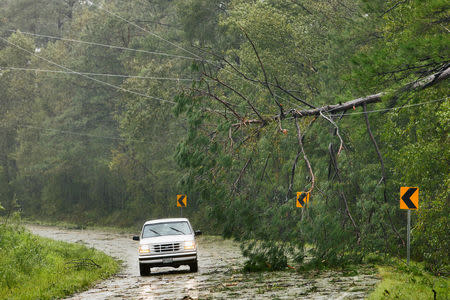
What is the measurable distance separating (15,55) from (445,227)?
54.0m

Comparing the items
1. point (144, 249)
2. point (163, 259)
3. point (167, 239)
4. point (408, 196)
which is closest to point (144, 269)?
point (144, 249)

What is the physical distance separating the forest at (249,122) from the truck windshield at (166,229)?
1268 mm

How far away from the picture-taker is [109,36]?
58.2 m

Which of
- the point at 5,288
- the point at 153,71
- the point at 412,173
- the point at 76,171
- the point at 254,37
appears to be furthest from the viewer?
the point at 76,171

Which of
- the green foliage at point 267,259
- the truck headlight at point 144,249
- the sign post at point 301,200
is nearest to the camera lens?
the sign post at point 301,200

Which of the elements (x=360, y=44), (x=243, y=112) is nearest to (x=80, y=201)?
(x=360, y=44)

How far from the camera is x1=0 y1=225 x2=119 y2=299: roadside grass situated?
52.5ft

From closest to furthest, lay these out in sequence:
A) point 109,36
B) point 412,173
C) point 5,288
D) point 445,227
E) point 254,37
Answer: point 5,288 → point 445,227 → point 412,173 → point 254,37 → point 109,36

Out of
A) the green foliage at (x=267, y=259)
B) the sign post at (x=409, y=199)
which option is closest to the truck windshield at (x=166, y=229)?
the green foliage at (x=267, y=259)

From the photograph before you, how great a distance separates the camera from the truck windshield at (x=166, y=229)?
22.2 meters

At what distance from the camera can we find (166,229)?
22469 millimetres

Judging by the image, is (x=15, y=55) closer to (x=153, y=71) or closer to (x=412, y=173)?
(x=153, y=71)

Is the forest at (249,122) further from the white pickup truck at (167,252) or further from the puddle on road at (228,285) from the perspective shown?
the puddle on road at (228,285)

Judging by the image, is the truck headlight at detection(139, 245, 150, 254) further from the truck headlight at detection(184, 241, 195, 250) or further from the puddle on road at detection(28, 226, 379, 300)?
the truck headlight at detection(184, 241, 195, 250)
